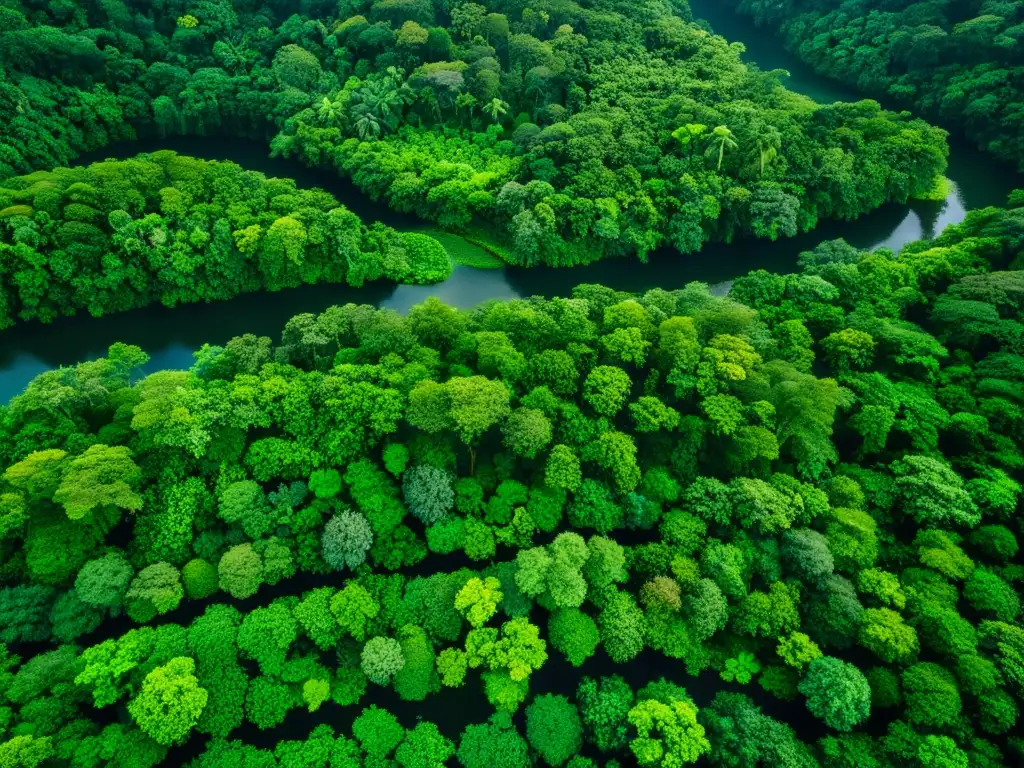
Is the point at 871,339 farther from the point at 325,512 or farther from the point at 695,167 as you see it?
the point at 325,512

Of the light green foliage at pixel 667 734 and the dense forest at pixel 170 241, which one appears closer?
the light green foliage at pixel 667 734

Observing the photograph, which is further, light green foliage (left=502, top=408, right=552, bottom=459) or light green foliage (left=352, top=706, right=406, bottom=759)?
light green foliage (left=502, top=408, right=552, bottom=459)

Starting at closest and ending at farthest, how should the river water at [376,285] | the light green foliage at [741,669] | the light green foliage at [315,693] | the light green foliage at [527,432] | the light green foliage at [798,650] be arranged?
the light green foliage at [315,693] → the light green foliage at [798,650] → the light green foliage at [741,669] → the light green foliage at [527,432] → the river water at [376,285]

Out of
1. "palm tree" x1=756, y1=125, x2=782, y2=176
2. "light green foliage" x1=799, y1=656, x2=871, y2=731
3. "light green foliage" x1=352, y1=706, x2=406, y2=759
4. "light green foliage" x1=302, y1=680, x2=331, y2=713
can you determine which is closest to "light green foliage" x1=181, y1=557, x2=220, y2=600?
"light green foliage" x1=302, y1=680, x2=331, y2=713

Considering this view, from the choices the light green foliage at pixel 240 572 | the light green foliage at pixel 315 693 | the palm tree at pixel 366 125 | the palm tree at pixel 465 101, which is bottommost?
the light green foliage at pixel 315 693

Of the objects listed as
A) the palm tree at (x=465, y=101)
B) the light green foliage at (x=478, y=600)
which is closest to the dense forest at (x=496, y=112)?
the palm tree at (x=465, y=101)

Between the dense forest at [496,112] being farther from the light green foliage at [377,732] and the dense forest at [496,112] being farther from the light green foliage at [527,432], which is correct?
the light green foliage at [377,732]

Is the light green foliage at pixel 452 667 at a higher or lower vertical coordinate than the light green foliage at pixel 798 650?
lower

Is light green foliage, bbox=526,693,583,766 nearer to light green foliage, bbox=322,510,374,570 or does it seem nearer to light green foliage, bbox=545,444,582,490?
light green foliage, bbox=545,444,582,490
